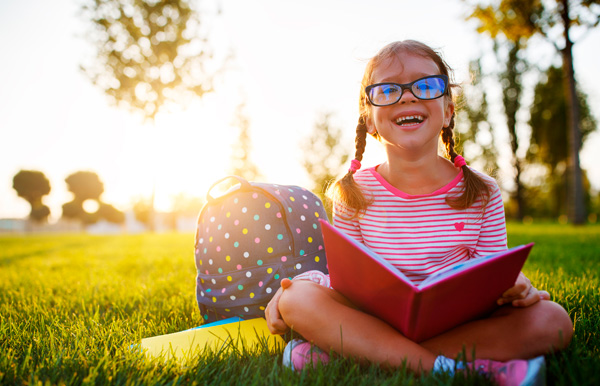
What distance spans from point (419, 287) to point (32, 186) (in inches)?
1840

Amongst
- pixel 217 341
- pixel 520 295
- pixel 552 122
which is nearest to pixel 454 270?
pixel 520 295

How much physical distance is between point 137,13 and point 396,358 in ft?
48.6

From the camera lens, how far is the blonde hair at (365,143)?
5.91 feet

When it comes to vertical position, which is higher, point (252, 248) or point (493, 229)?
point (493, 229)

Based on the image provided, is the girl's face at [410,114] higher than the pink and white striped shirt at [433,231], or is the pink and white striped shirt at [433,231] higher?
the girl's face at [410,114]

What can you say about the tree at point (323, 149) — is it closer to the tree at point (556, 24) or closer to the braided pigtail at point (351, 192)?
the tree at point (556, 24)

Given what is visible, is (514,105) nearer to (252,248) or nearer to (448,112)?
(448,112)

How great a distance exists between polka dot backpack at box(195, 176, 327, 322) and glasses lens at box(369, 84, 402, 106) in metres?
0.70

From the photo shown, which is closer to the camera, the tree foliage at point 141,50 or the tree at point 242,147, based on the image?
the tree foliage at point 141,50

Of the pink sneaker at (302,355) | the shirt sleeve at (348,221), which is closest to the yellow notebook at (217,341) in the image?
the pink sneaker at (302,355)

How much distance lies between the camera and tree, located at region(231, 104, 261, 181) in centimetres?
2591

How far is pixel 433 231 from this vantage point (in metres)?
1.80

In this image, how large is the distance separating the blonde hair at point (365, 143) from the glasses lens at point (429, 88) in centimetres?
19

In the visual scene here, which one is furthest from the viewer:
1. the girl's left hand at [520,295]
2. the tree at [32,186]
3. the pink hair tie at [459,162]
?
the tree at [32,186]
